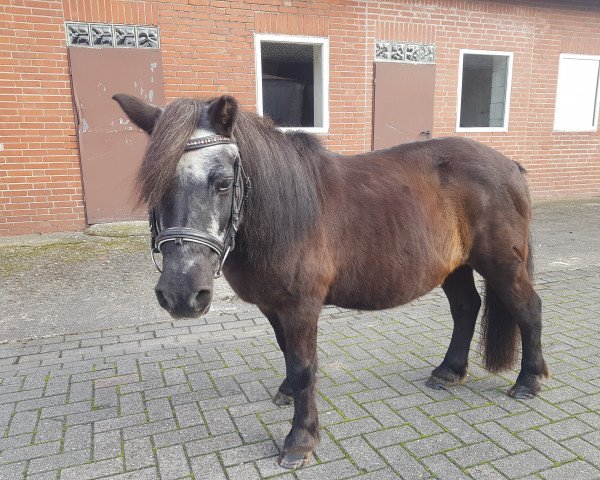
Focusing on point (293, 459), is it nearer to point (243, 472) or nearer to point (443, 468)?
point (243, 472)

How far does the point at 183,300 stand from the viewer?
1.82 m

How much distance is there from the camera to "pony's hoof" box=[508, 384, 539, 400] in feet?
9.87

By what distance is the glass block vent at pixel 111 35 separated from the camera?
20.5 feet

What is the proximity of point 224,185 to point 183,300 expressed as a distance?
538 mm

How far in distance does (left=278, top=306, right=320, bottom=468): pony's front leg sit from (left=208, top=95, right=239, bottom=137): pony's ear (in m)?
1.01

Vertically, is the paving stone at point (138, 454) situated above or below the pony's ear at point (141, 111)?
below

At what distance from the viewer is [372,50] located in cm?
788

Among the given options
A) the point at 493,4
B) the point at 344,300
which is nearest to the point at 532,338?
the point at 344,300

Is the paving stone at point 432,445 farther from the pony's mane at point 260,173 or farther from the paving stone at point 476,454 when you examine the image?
the pony's mane at point 260,173

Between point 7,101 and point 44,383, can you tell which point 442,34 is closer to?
point 7,101

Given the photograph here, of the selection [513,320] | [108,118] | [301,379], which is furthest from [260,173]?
[108,118]

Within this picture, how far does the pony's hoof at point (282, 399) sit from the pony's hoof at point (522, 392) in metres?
1.55

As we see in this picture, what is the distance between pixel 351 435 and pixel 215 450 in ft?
2.66

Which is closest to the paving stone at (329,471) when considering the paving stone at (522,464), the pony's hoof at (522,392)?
the paving stone at (522,464)
